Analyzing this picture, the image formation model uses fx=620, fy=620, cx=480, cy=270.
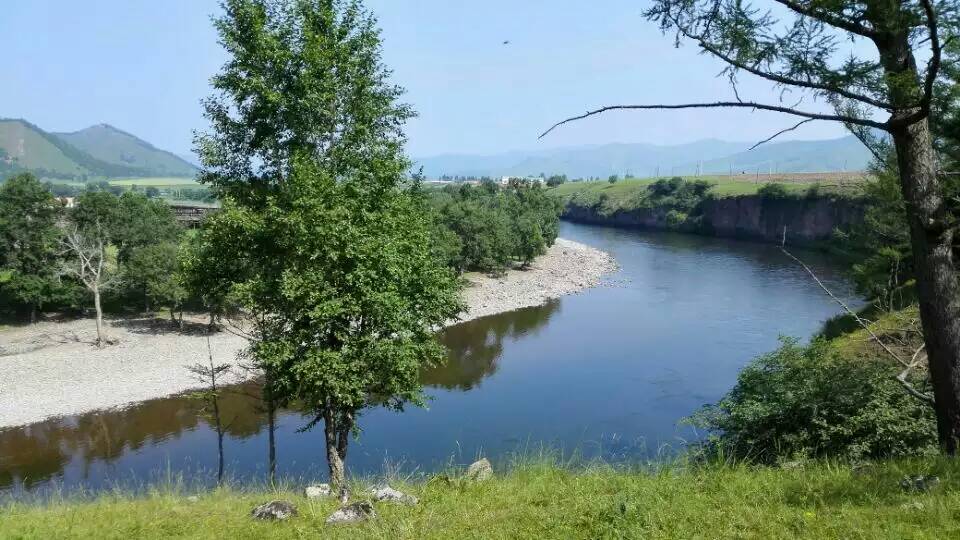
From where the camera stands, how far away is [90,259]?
1475 inches

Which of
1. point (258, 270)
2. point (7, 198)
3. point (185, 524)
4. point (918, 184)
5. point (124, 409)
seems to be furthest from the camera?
point (7, 198)

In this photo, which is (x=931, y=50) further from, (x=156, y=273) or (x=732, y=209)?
(x=732, y=209)

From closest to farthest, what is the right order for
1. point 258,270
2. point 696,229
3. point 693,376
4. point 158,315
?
point 258,270 → point 693,376 → point 158,315 → point 696,229

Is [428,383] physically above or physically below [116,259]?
below

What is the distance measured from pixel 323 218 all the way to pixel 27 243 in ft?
117

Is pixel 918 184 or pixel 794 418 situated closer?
pixel 918 184

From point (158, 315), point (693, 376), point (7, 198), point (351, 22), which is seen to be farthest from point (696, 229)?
point (351, 22)

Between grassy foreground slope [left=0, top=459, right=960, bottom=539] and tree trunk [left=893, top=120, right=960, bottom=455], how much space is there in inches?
32.2

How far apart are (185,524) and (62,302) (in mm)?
39024

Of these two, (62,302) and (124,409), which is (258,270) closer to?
(124,409)

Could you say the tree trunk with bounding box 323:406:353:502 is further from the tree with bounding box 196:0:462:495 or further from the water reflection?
the water reflection

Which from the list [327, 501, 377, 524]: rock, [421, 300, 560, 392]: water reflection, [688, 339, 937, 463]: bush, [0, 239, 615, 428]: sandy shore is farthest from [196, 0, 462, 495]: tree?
[421, 300, 560, 392]: water reflection

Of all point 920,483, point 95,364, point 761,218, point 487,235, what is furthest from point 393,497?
point 761,218

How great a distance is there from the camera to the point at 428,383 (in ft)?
97.2
